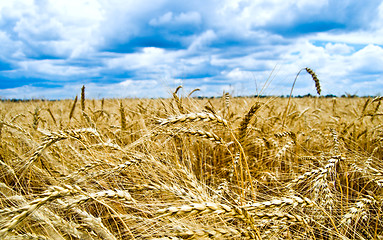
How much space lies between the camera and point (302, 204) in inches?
43.4

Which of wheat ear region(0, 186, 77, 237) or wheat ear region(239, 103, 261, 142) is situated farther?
wheat ear region(239, 103, 261, 142)

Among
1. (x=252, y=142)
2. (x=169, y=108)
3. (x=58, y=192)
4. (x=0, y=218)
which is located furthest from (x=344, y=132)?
(x=0, y=218)

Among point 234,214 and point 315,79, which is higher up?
point 315,79

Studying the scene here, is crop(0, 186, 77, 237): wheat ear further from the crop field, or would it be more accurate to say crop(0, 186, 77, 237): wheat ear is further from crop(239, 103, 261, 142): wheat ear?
crop(239, 103, 261, 142): wheat ear

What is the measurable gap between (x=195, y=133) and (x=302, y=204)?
683 mm

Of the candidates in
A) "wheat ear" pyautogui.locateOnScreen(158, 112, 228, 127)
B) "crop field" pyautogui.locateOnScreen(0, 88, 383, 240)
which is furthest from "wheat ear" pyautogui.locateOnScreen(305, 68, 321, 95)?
"wheat ear" pyautogui.locateOnScreen(158, 112, 228, 127)

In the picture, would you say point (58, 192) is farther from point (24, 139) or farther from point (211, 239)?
point (24, 139)

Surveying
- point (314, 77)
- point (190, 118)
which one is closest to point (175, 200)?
point (190, 118)

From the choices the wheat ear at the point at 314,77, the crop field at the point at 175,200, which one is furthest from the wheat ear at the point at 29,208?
the wheat ear at the point at 314,77

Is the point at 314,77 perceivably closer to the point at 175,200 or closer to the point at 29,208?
the point at 175,200

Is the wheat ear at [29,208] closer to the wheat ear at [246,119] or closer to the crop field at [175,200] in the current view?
the crop field at [175,200]

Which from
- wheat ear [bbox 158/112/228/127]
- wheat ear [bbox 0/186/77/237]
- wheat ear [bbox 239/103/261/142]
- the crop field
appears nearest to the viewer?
wheat ear [bbox 0/186/77/237]

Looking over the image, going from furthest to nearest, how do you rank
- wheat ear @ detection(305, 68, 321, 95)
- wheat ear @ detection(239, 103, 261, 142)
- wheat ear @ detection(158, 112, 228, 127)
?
wheat ear @ detection(305, 68, 321, 95), wheat ear @ detection(239, 103, 261, 142), wheat ear @ detection(158, 112, 228, 127)

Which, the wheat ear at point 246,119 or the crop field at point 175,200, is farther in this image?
the wheat ear at point 246,119
